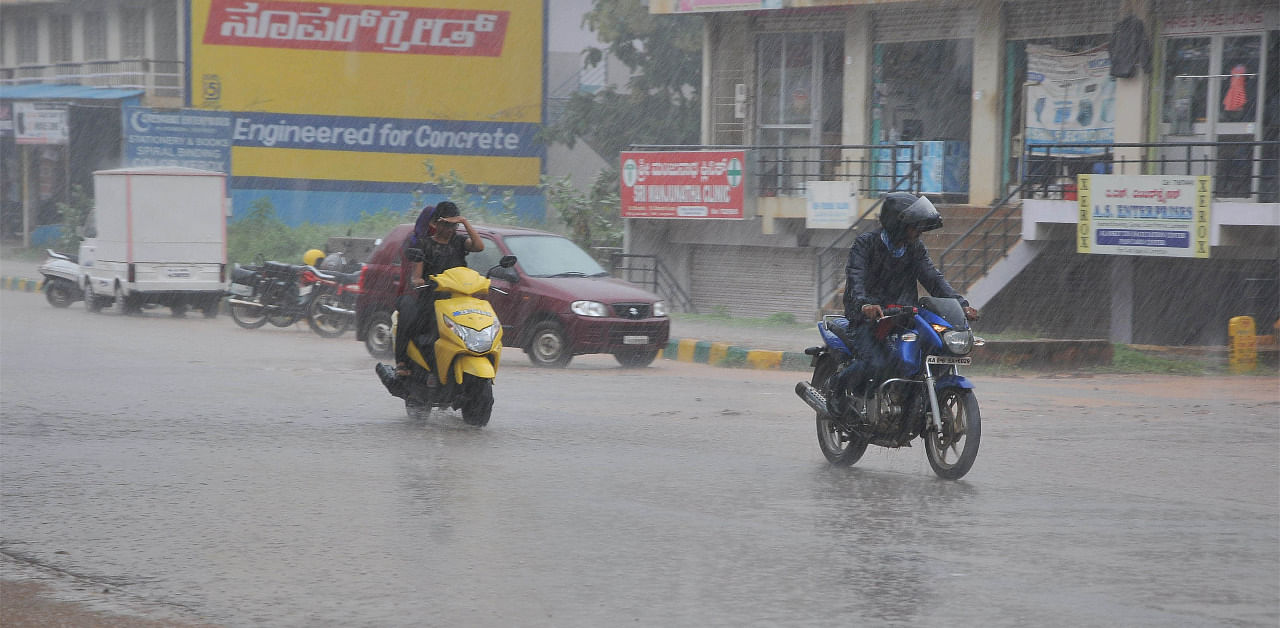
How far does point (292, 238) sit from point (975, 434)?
2791cm

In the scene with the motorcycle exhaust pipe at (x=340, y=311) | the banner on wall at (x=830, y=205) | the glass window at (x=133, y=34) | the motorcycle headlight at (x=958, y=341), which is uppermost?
the glass window at (x=133, y=34)

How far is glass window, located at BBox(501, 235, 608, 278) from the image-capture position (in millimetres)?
16453

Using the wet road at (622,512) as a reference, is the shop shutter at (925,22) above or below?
above

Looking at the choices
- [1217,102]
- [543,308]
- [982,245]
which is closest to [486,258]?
[543,308]

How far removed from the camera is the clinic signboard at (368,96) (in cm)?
3634

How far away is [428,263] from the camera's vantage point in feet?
35.3

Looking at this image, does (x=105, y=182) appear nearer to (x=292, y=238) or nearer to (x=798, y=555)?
(x=292, y=238)

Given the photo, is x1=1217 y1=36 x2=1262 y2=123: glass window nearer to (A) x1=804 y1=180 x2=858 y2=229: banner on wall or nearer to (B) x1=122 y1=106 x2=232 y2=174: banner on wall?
(A) x1=804 y1=180 x2=858 y2=229: banner on wall

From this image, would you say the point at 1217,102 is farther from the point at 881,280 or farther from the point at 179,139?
the point at 179,139

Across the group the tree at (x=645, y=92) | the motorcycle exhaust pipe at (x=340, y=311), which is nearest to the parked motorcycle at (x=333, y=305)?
the motorcycle exhaust pipe at (x=340, y=311)

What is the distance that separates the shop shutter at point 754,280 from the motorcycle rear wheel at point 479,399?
47.2 ft

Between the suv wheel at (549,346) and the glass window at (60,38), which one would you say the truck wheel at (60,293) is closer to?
the suv wheel at (549,346)

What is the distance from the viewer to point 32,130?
37.2 metres

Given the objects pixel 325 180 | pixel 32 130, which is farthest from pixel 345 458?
pixel 32 130
